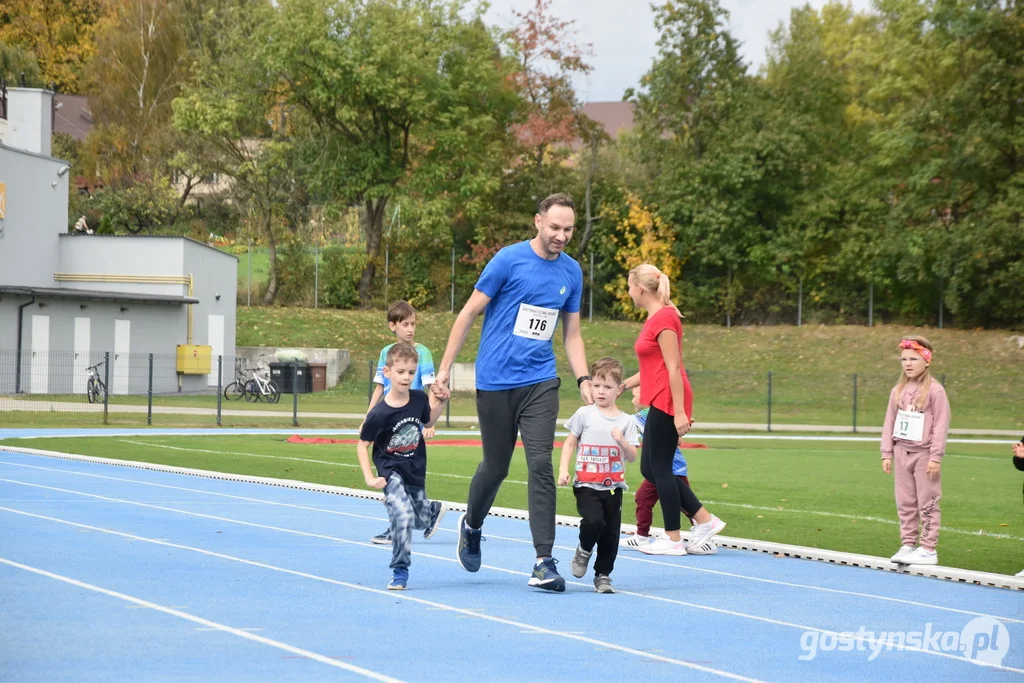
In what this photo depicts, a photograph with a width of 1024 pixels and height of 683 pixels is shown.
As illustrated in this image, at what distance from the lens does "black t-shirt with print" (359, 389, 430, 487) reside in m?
8.23

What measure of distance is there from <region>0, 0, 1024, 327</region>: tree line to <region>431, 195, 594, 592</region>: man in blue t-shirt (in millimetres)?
41588

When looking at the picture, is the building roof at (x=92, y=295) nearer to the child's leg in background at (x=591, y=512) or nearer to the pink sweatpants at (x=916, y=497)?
the pink sweatpants at (x=916, y=497)

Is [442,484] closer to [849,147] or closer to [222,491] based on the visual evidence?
[222,491]

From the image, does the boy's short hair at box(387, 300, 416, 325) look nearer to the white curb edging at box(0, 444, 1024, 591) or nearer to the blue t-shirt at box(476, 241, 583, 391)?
the blue t-shirt at box(476, 241, 583, 391)

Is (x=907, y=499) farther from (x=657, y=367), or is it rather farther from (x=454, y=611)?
(x=454, y=611)

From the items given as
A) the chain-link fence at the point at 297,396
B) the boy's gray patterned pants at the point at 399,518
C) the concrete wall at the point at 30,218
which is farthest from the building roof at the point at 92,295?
the boy's gray patterned pants at the point at 399,518

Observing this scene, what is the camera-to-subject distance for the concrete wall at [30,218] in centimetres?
3825

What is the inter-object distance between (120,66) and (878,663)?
219ft

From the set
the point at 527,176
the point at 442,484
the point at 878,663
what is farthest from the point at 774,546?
the point at 527,176

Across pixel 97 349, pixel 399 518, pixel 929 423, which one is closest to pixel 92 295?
pixel 97 349

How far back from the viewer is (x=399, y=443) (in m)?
8.36

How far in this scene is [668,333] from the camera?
29.3 feet

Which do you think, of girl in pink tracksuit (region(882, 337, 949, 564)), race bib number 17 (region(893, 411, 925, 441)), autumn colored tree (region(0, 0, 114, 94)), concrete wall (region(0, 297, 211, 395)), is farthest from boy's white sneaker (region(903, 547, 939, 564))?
autumn colored tree (region(0, 0, 114, 94))

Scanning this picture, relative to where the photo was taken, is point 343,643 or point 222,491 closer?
point 343,643
